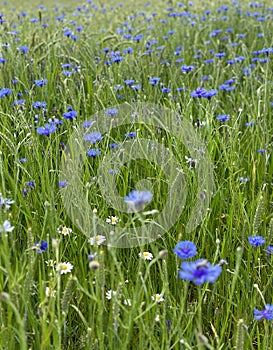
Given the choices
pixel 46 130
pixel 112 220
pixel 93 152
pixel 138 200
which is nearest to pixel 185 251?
pixel 138 200

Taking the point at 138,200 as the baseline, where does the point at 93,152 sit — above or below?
below

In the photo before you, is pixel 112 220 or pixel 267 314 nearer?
pixel 267 314

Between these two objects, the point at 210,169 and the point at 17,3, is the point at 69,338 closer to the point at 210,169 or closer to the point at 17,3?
the point at 210,169

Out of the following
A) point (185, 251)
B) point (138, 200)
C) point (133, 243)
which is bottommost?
point (133, 243)

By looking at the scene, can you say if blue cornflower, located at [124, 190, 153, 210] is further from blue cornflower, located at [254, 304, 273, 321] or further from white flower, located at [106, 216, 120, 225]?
white flower, located at [106, 216, 120, 225]

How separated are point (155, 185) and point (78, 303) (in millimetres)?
694

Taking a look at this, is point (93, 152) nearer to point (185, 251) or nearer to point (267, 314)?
point (185, 251)

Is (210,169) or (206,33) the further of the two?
(206,33)

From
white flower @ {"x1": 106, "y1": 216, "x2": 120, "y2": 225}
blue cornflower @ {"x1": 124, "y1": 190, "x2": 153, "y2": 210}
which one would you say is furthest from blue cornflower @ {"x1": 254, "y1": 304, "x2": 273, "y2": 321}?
white flower @ {"x1": 106, "y1": 216, "x2": 120, "y2": 225}

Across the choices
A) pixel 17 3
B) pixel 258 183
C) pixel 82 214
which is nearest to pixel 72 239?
pixel 82 214

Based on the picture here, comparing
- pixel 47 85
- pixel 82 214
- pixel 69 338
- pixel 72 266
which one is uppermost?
pixel 47 85

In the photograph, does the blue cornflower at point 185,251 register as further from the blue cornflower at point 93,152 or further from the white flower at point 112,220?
the blue cornflower at point 93,152

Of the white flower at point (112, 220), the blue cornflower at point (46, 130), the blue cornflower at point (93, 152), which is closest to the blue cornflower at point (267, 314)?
the white flower at point (112, 220)

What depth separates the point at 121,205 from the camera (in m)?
2.02
